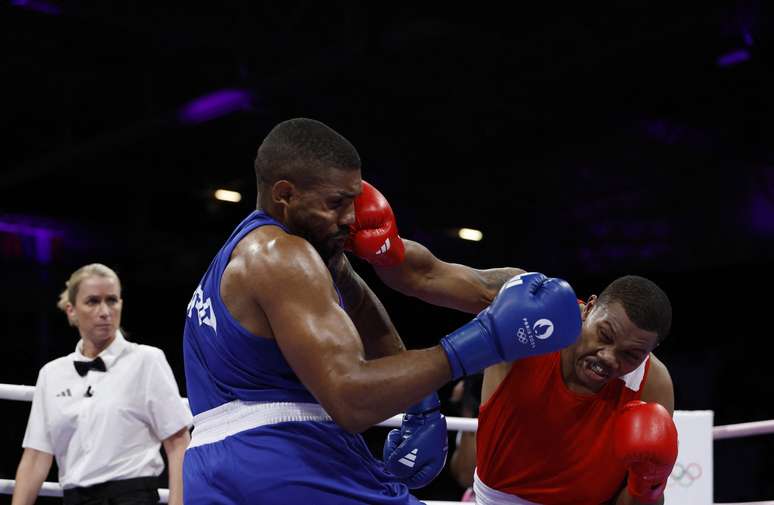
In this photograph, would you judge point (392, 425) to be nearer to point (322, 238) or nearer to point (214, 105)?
point (322, 238)

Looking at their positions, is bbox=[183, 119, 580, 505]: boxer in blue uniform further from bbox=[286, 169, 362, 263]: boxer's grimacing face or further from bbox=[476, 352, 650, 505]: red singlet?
bbox=[476, 352, 650, 505]: red singlet

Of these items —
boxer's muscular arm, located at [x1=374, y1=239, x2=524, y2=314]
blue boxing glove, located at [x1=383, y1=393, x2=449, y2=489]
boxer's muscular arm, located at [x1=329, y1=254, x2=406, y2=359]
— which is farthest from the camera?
boxer's muscular arm, located at [x1=374, y1=239, x2=524, y2=314]

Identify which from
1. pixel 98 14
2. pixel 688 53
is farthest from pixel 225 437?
pixel 688 53

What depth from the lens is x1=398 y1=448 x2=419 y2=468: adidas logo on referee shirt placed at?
2254mm

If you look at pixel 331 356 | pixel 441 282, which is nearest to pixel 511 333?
pixel 331 356

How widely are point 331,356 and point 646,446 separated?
1.15 metres

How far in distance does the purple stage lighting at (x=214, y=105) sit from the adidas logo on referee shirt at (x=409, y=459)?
221 inches

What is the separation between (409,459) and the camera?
2258 millimetres

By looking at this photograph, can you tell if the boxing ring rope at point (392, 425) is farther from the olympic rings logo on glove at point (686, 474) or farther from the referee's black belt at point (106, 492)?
the olympic rings logo on glove at point (686, 474)

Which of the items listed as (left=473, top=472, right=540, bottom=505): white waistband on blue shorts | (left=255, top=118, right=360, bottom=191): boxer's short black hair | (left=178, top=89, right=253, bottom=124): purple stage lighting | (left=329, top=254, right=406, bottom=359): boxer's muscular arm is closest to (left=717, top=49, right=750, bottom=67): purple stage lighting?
(left=178, top=89, right=253, bottom=124): purple stage lighting

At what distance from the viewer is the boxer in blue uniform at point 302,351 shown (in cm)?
177

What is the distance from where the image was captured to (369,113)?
8172 mm

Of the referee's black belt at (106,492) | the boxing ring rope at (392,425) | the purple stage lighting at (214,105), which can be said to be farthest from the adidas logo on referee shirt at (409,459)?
the purple stage lighting at (214,105)

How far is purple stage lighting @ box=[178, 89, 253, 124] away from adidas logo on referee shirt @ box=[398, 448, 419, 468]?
18.4 ft
